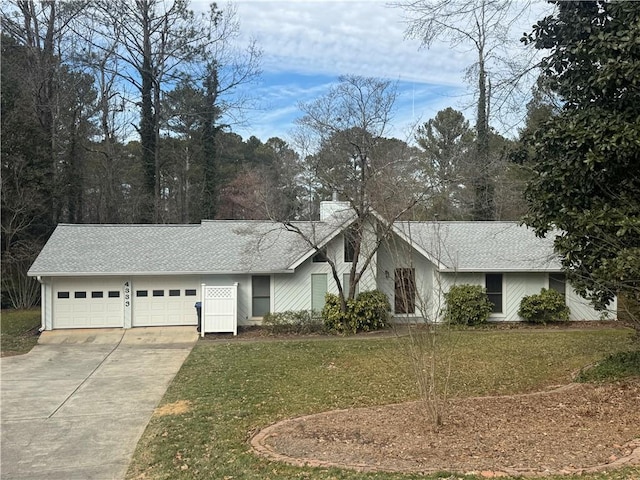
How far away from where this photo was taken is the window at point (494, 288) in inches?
744

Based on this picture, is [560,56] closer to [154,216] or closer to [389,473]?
[389,473]

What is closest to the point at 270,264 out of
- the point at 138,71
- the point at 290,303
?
the point at 290,303

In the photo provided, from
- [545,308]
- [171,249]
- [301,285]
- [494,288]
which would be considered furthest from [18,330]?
[545,308]

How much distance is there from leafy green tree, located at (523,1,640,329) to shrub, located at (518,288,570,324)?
8.96 m

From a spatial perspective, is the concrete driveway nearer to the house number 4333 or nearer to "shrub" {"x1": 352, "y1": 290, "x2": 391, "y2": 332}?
the house number 4333

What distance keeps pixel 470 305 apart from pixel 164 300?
429 inches

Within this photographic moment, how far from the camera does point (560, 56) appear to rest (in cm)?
884

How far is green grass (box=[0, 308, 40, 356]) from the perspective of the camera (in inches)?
589

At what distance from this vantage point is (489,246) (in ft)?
65.3

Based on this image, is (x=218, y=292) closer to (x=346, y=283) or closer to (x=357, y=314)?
(x=346, y=283)

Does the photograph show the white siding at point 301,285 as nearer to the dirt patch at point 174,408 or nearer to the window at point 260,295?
the window at point 260,295

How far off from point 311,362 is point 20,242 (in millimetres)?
17751

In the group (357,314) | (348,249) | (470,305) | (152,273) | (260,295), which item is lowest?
(357,314)

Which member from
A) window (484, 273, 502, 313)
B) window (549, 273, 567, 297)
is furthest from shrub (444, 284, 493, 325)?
window (549, 273, 567, 297)
